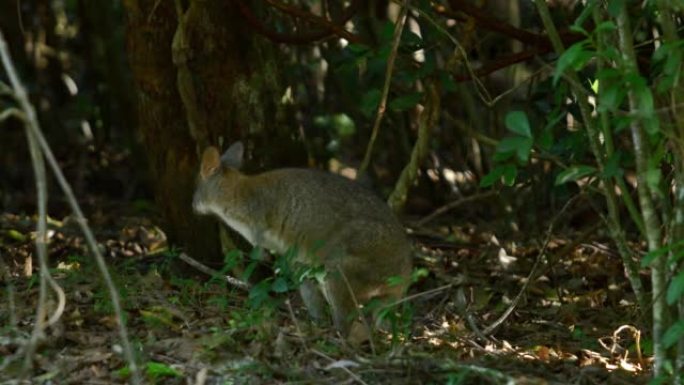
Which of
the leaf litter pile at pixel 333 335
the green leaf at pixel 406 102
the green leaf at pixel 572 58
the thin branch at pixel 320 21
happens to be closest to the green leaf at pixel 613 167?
the green leaf at pixel 572 58

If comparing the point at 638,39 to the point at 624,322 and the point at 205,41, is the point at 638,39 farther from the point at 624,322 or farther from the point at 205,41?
the point at 205,41

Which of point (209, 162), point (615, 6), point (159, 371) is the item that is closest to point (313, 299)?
point (209, 162)

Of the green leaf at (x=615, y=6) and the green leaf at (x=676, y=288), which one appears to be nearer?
the green leaf at (x=676, y=288)

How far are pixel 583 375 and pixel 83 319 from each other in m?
2.43

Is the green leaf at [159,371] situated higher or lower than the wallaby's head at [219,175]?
lower

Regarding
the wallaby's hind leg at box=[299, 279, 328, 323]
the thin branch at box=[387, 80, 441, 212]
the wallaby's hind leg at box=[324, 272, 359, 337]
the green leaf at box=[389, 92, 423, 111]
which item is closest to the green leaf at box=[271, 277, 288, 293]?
the wallaby's hind leg at box=[324, 272, 359, 337]

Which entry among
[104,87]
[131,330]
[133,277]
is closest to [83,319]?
[131,330]

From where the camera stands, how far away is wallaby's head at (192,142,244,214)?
7.45 meters

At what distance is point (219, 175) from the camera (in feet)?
24.6

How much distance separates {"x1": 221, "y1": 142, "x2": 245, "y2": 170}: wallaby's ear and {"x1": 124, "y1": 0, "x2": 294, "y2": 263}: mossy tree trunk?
256mm

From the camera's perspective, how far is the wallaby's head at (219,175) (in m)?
7.45

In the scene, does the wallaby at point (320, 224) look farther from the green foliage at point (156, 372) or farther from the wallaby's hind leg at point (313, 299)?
the green foliage at point (156, 372)

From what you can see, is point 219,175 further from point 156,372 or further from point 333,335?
point 156,372

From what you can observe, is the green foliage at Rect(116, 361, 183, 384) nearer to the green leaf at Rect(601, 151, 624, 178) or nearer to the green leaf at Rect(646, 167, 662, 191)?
the green leaf at Rect(601, 151, 624, 178)
